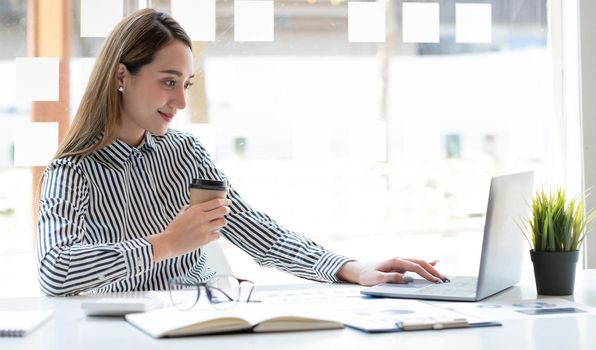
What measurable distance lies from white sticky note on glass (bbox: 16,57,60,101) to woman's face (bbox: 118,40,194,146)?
92 centimetres

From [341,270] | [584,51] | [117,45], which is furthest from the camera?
[584,51]

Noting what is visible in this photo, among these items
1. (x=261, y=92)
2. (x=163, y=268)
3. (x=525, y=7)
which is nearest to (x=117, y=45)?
(x=163, y=268)

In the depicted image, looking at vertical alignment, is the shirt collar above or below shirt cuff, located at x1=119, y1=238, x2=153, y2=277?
above

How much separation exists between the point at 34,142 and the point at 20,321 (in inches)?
70.9

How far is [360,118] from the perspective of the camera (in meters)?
3.62

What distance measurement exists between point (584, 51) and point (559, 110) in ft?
0.88

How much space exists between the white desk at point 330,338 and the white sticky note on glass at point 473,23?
216 cm

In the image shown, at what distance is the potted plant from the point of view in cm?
202

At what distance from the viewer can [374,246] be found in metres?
3.69

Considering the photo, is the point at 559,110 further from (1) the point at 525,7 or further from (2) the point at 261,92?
(2) the point at 261,92

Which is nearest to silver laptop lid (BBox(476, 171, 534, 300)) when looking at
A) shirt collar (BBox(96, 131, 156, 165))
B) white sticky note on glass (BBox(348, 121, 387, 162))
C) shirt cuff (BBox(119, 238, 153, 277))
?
shirt cuff (BBox(119, 238, 153, 277))

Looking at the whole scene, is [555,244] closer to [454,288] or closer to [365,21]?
[454,288]

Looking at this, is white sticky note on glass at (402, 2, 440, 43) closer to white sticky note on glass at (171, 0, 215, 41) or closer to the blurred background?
the blurred background

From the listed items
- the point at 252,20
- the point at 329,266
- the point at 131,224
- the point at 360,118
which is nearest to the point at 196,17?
the point at 252,20
